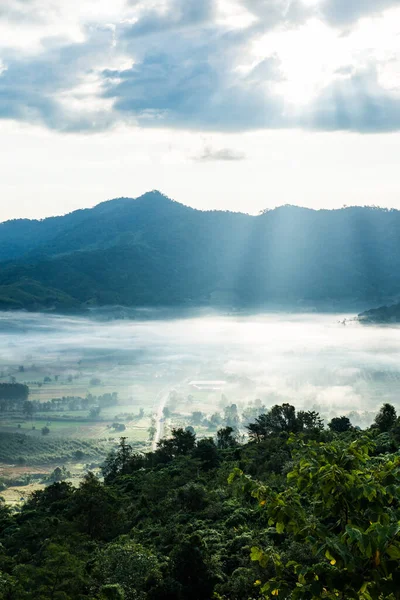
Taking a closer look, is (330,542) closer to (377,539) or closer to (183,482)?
(377,539)

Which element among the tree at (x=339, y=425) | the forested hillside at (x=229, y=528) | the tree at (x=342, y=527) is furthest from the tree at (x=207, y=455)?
the tree at (x=342, y=527)

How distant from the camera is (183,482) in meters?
64.0

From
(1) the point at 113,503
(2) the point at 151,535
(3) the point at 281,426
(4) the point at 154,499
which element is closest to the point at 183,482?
(4) the point at 154,499

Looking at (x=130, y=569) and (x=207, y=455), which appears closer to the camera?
(x=130, y=569)

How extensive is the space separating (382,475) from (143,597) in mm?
25289

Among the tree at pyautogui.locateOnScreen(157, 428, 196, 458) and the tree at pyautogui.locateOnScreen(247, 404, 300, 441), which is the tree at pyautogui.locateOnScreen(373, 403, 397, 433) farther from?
the tree at pyautogui.locateOnScreen(157, 428, 196, 458)

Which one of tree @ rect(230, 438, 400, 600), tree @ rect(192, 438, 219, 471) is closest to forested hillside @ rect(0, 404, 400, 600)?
tree @ rect(230, 438, 400, 600)

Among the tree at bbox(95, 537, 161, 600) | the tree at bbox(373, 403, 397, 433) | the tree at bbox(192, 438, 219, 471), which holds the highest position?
the tree at bbox(95, 537, 161, 600)

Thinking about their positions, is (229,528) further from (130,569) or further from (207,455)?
(207,455)

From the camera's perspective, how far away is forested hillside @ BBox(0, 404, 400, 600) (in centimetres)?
766

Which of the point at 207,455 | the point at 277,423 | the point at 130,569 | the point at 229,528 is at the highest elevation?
the point at 130,569

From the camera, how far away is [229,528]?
135 ft

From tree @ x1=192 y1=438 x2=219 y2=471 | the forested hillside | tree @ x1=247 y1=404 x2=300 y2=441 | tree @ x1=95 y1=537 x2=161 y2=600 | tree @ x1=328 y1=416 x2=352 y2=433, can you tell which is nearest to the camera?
the forested hillside

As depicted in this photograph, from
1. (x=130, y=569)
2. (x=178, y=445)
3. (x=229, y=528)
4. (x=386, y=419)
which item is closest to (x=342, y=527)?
(x=130, y=569)
